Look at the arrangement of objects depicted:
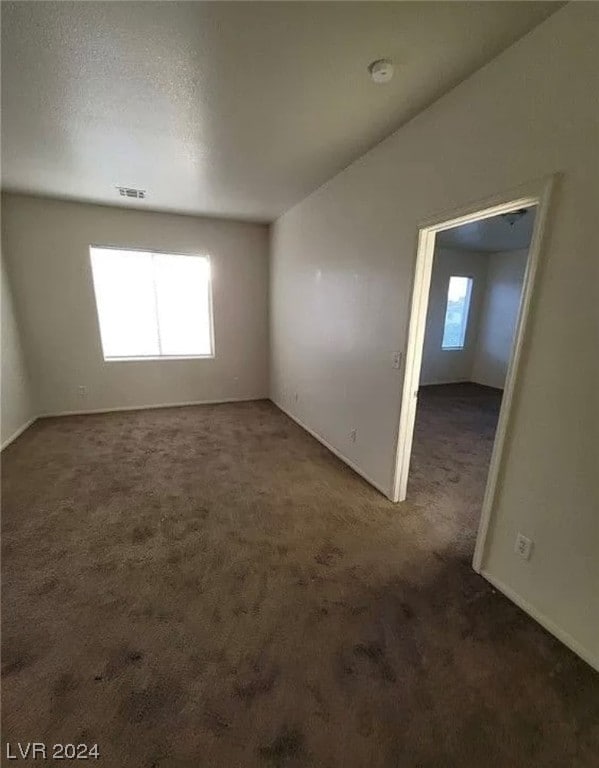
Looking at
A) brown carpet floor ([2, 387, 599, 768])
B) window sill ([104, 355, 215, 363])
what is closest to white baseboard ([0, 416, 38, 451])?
brown carpet floor ([2, 387, 599, 768])

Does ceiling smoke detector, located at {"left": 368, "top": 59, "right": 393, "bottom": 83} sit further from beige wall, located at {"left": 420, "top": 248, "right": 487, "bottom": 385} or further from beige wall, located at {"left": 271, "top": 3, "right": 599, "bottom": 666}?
beige wall, located at {"left": 420, "top": 248, "right": 487, "bottom": 385}

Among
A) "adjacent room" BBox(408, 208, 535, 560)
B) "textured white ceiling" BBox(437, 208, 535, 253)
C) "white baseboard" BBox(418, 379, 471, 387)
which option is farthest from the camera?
"white baseboard" BBox(418, 379, 471, 387)

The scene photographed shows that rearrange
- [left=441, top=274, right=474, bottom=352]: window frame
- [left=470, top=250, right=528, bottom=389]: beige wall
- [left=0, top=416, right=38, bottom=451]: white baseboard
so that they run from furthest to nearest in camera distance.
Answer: [left=441, top=274, right=474, bottom=352]: window frame < [left=470, top=250, right=528, bottom=389]: beige wall < [left=0, top=416, right=38, bottom=451]: white baseboard

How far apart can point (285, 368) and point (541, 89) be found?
370 cm

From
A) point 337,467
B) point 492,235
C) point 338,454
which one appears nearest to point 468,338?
point 492,235

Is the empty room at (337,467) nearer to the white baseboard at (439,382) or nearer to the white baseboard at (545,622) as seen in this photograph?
the white baseboard at (545,622)

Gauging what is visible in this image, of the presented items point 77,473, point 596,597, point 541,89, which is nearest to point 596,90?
point 541,89

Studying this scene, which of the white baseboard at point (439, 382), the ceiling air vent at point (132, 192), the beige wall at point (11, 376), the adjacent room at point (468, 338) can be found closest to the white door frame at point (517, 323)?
the adjacent room at point (468, 338)

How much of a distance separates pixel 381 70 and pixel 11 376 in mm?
4652

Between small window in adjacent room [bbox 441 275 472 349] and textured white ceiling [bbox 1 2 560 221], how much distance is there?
476cm

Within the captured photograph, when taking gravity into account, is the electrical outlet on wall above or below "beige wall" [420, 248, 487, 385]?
below

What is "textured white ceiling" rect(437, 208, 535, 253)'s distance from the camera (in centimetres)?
414

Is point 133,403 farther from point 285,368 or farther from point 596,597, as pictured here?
point 596,597

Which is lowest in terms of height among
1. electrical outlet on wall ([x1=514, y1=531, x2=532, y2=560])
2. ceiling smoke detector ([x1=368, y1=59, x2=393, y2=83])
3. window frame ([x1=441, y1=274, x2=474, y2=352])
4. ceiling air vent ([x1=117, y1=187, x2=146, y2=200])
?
electrical outlet on wall ([x1=514, y1=531, x2=532, y2=560])
